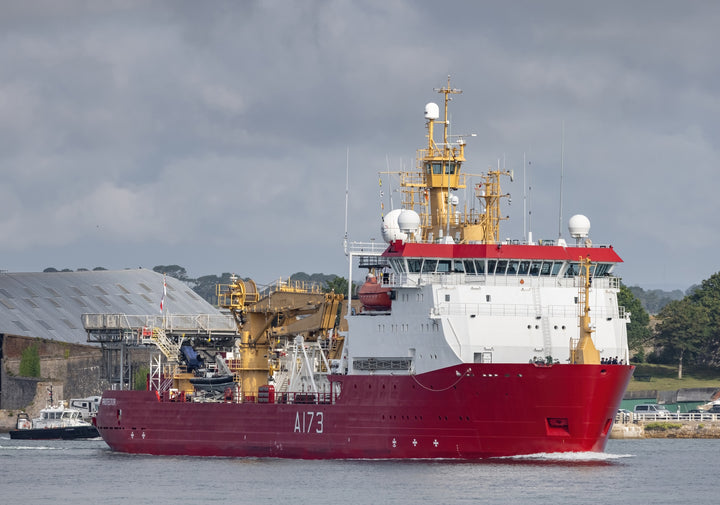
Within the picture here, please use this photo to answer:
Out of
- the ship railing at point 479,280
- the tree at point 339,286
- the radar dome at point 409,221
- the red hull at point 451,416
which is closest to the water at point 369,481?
the red hull at point 451,416

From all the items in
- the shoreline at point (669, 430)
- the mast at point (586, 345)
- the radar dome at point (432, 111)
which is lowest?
the shoreline at point (669, 430)

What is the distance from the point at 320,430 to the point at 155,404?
1218 cm

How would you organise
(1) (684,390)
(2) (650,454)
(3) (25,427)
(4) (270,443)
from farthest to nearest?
(1) (684,390), (3) (25,427), (2) (650,454), (4) (270,443)

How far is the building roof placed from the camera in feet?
394

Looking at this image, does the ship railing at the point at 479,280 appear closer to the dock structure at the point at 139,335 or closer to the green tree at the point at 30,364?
the dock structure at the point at 139,335

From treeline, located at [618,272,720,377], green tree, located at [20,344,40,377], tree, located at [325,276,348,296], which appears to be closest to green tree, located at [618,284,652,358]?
treeline, located at [618,272,720,377]

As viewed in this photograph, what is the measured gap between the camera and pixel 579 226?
61438 millimetres

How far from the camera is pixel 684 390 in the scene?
109 m

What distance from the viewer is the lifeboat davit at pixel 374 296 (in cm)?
6256

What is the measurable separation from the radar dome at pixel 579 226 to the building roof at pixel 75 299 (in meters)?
64.4

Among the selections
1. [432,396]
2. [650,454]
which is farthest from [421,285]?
[650,454]

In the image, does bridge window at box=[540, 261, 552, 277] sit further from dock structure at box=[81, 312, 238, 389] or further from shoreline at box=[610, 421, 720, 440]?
shoreline at box=[610, 421, 720, 440]

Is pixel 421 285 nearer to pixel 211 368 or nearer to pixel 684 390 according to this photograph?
pixel 211 368

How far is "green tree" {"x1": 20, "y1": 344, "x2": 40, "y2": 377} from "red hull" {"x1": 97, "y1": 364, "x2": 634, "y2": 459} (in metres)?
42.8
